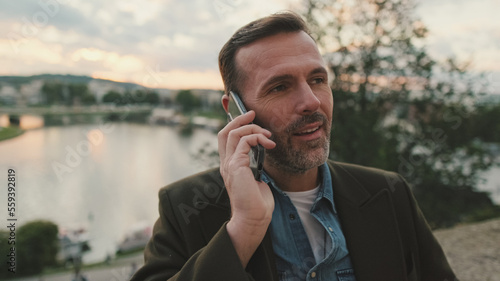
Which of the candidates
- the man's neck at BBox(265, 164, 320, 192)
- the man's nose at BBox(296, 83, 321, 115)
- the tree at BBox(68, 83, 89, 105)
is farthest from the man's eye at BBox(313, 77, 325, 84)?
Answer: the tree at BBox(68, 83, 89, 105)

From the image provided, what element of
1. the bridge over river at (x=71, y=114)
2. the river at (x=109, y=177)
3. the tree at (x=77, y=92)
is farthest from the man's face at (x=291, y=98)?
the tree at (x=77, y=92)

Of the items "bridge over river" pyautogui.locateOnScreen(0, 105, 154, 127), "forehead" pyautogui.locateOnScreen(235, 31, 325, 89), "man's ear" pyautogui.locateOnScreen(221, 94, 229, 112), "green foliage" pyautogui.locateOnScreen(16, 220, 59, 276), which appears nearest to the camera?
"forehead" pyautogui.locateOnScreen(235, 31, 325, 89)

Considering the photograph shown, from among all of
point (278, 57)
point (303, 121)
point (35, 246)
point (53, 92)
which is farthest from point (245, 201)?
point (35, 246)

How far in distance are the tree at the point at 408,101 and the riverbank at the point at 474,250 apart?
3.69 meters

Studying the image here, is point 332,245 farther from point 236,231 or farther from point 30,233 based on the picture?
point 30,233

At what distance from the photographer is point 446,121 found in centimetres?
1216

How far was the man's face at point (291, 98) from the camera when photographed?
166 centimetres

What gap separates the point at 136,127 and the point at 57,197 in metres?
4.49

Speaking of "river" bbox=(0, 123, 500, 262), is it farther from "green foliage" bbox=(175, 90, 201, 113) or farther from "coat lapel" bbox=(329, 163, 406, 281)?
"coat lapel" bbox=(329, 163, 406, 281)

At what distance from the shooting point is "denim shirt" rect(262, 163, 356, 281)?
1571 mm

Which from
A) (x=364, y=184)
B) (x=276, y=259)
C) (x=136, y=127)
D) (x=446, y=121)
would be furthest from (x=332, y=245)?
(x=136, y=127)

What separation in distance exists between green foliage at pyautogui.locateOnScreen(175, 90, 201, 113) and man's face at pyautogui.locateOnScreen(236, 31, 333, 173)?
12.4 meters

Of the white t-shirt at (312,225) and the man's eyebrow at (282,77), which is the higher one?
the man's eyebrow at (282,77)

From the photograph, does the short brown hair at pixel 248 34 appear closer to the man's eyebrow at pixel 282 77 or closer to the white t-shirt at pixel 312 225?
the man's eyebrow at pixel 282 77
